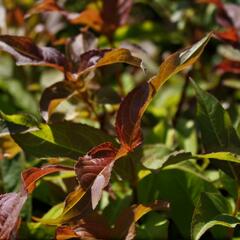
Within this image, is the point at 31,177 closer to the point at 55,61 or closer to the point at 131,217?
the point at 131,217

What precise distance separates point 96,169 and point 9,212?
158mm

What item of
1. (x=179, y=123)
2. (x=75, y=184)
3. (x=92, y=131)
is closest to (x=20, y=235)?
(x=75, y=184)

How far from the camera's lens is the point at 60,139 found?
1.08 meters

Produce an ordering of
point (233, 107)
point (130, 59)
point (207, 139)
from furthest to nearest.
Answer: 1. point (233, 107)
2. point (207, 139)
3. point (130, 59)

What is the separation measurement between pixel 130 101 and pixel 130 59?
8cm

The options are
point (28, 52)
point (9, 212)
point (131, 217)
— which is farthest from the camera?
point (28, 52)

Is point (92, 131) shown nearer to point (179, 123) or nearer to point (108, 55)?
point (108, 55)

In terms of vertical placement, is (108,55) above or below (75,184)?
above

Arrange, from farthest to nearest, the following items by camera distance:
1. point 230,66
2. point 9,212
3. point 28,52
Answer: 1. point 230,66
2. point 28,52
3. point 9,212

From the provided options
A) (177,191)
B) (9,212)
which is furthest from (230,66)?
(9,212)

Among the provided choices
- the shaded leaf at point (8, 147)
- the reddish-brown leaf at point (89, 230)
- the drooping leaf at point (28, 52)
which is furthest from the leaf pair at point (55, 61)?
the reddish-brown leaf at point (89, 230)

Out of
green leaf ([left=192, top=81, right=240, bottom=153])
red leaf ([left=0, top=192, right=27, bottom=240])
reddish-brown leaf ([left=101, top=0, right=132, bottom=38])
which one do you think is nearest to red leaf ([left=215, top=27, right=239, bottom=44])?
reddish-brown leaf ([left=101, top=0, right=132, bottom=38])

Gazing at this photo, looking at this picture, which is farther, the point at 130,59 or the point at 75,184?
the point at 75,184

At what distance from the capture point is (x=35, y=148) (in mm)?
1079
